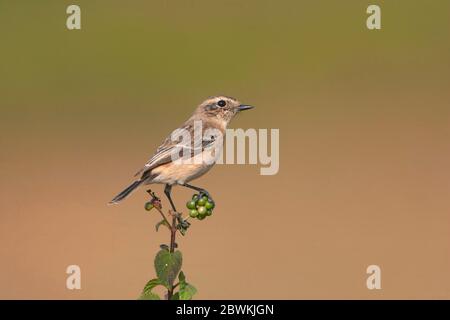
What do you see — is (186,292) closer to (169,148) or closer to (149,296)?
(149,296)

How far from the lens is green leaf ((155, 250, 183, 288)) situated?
2941 millimetres

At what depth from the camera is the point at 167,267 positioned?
2.95 m

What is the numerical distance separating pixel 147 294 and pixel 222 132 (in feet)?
8.99

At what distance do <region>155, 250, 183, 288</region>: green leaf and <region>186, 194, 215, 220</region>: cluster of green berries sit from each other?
0.32 metres

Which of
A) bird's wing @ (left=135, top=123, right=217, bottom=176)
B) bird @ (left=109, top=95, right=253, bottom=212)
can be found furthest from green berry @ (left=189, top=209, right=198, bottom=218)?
bird's wing @ (left=135, top=123, right=217, bottom=176)

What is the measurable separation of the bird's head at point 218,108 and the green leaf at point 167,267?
288 cm

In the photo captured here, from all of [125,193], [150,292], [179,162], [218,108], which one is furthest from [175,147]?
[150,292]

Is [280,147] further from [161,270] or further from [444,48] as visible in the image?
[161,270]

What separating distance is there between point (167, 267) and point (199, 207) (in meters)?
0.40

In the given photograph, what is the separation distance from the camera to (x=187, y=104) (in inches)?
481

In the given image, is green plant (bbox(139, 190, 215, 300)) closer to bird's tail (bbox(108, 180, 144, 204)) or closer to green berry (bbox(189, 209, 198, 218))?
green berry (bbox(189, 209, 198, 218))

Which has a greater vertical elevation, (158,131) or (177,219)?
(158,131)

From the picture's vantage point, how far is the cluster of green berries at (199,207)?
324cm

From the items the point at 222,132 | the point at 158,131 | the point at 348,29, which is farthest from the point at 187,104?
the point at 222,132
